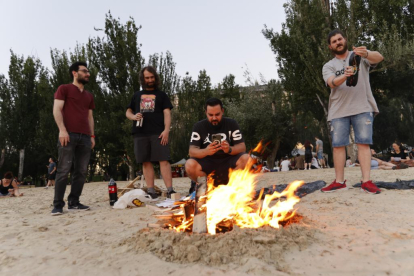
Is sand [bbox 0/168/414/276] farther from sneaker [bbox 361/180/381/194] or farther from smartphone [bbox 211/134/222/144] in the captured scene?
smartphone [bbox 211/134/222/144]

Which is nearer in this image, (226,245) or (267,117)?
(226,245)

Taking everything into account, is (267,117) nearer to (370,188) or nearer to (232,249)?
(370,188)

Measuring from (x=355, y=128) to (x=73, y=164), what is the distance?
3.88 meters

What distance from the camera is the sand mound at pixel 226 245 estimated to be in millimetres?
1844

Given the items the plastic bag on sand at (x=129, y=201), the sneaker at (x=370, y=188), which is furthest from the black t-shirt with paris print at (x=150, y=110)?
the sneaker at (x=370, y=188)

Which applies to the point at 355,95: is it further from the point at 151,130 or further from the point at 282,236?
the point at 151,130

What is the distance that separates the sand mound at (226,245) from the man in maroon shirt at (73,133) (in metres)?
1.99

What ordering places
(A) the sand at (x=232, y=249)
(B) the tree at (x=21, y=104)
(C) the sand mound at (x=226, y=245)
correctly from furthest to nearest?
(B) the tree at (x=21, y=104), (C) the sand mound at (x=226, y=245), (A) the sand at (x=232, y=249)

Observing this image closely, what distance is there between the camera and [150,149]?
4520 millimetres

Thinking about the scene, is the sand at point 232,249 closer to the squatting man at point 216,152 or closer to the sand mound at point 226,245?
the sand mound at point 226,245

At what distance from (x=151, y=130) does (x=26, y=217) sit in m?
2.00

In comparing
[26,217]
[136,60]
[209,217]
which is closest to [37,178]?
[136,60]

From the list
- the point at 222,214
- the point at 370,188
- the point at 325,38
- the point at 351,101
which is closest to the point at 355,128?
the point at 351,101

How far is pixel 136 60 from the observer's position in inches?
631
